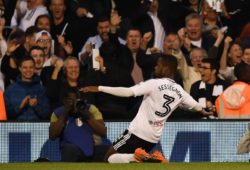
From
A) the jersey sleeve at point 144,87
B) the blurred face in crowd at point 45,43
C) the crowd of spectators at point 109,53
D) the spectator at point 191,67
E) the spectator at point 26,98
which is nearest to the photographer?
the jersey sleeve at point 144,87

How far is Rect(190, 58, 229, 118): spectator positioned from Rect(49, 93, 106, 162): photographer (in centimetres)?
185

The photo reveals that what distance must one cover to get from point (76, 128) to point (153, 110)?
4.95 feet

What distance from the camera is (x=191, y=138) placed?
542 inches

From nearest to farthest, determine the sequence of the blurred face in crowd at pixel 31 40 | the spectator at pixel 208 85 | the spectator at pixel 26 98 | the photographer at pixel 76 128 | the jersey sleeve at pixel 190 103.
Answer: the jersey sleeve at pixel 190 103 < the photographer at pixel 76 128 < the spectator at pixel 26 98 < the spectator at pixel 208 85 < the blurred face in crowd at pixel 31 40

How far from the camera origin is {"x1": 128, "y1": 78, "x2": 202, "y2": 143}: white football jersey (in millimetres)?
11938

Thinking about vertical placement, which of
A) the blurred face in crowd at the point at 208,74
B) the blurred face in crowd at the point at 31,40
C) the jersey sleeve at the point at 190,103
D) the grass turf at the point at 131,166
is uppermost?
the blurred face in crowd at the point at 31,40

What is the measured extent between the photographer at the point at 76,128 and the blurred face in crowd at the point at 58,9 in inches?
114

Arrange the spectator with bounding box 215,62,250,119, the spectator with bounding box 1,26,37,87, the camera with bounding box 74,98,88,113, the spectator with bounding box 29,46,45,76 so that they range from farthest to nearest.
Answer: the spectator with bounding box 1,26,37,87 → the spectator with bounding box 29,46,45,76 → the spectator with bounding box 215,62,250,119 → the camera with bounding box 74,98,88,113

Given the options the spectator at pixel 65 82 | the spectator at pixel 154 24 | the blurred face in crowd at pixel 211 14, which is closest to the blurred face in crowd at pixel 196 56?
the spectator at pixel 154 24

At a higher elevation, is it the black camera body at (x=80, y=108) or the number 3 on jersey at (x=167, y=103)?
the number 3 on jersey at (x=167, y=103)

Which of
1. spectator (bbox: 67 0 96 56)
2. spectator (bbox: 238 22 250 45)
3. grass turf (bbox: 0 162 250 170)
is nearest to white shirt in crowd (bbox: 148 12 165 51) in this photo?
spectator (bbox: 67 0 96 56)

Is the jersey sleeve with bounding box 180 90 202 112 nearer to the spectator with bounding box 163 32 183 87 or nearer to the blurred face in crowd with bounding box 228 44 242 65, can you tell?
the spectator with bounding box 163 32 183 87

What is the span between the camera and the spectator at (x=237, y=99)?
13.3m

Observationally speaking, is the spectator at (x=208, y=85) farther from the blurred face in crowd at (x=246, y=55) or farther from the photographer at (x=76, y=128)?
the photographer at (x=76, y=128)
